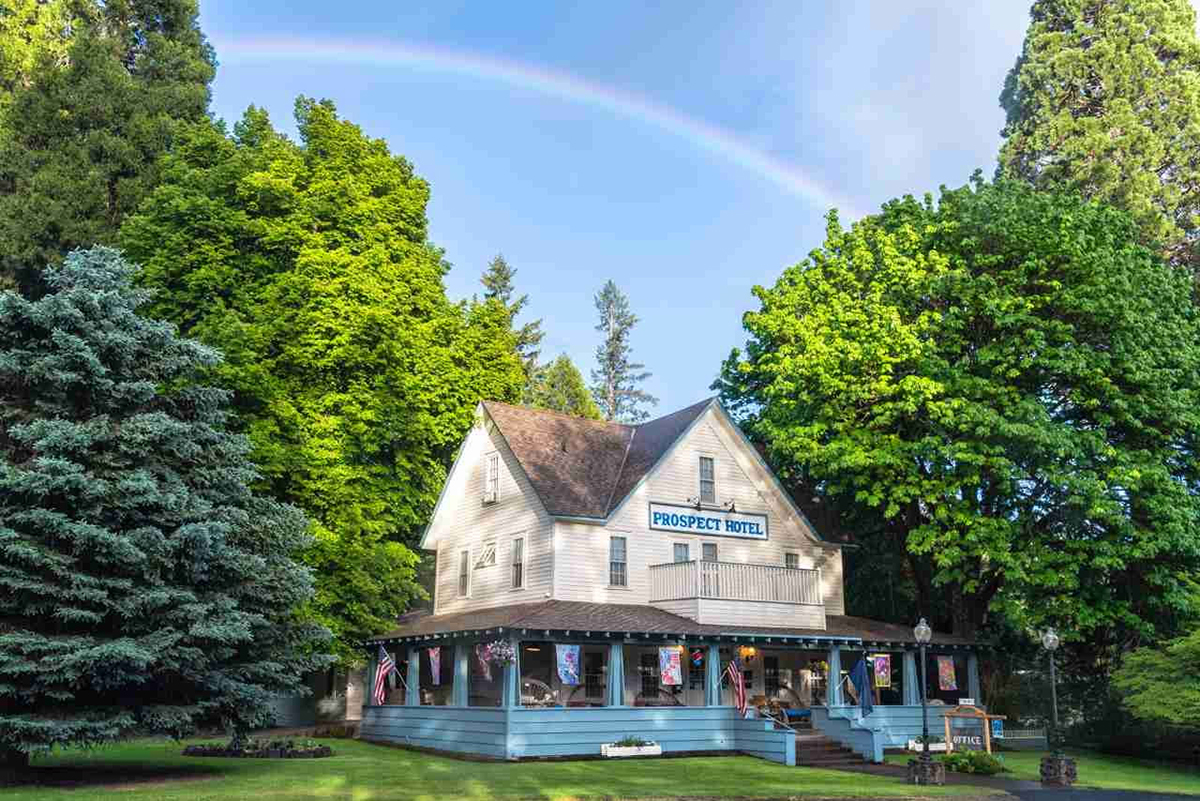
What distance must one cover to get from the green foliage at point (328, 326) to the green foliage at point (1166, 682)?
72.0ft

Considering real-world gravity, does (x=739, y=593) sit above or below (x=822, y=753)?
above

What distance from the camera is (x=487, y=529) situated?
114 ft

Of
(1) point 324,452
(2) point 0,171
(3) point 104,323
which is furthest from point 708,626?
(2) point 0,171

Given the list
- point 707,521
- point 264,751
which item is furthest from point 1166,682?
point 264,751

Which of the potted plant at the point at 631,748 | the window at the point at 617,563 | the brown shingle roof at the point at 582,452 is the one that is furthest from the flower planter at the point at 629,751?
the brown shingle roof at the point at 582,452

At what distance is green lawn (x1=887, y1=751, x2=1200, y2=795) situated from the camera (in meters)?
24.8

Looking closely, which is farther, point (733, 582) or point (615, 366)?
point (615, 366)

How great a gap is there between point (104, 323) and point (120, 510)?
3932 mm

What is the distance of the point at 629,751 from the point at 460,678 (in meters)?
5.33

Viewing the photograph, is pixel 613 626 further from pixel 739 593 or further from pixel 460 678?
pixel 739 593

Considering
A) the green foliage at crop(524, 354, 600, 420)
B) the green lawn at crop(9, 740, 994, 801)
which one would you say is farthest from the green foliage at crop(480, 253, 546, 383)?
the green lawn at crop(9, 740, 994, 801)

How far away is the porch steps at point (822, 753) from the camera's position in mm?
27367

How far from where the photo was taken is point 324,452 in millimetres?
32812

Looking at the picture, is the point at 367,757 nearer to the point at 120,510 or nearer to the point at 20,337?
the point at 120,510
